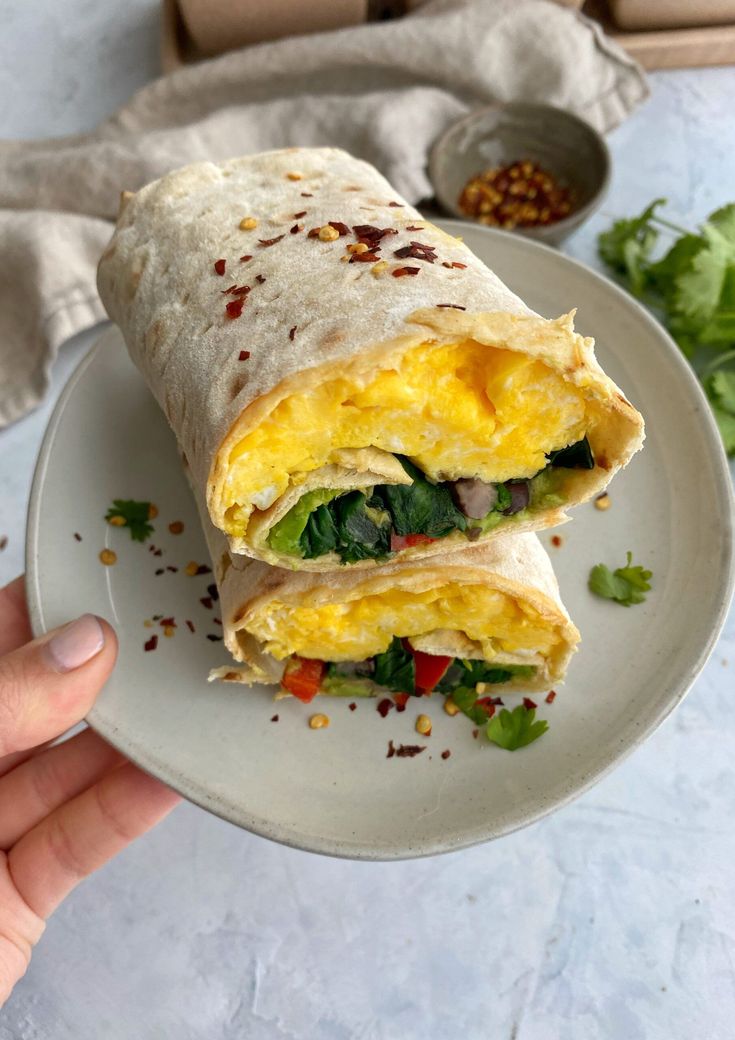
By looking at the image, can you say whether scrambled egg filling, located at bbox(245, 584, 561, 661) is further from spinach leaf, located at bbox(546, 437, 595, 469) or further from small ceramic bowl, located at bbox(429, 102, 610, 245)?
small ceramic bowl, located at bbox(429, 102, 610, 245)

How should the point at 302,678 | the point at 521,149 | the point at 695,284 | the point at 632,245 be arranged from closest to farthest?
the point at 302,678
the point at 695,284
the point at 632,245
the point at 521,149

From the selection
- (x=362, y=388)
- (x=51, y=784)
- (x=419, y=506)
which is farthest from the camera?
(x=51, y=784)

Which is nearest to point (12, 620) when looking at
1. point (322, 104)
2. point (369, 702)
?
point (369, 702)

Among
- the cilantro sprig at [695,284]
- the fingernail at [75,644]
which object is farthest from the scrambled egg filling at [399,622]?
the cilantro sprig at [695,284]

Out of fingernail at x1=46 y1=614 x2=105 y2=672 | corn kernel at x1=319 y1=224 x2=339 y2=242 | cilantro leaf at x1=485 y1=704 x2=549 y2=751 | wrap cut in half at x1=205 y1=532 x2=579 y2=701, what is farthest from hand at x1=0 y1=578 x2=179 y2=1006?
corn kernel at x1=319 y1=224 x2=339 y2=242

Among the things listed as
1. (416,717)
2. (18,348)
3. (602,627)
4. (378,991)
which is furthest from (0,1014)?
(18,348)

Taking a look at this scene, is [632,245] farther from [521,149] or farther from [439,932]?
[439,932]
